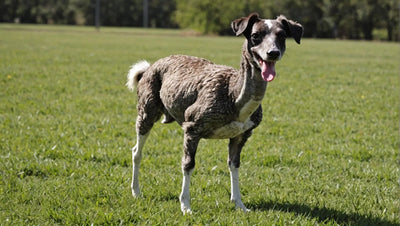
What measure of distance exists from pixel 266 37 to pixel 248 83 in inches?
21.4

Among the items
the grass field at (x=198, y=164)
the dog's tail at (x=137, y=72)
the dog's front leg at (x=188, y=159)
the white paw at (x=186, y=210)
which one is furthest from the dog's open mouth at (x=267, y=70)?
the dog's tail at (x=137, y=72)

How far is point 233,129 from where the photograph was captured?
473 cm

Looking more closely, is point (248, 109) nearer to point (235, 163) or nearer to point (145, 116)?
point (235, 163)

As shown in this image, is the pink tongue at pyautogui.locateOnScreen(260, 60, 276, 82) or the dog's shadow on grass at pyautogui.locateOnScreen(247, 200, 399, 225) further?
the dog's shadow on grass at pyautogui.locateOnScreen(247, 200, 399, 225)

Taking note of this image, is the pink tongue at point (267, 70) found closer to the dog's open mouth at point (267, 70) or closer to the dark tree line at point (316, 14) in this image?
the dog's open mouth at point (267, 70)

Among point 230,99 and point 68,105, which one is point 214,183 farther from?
point 68,105

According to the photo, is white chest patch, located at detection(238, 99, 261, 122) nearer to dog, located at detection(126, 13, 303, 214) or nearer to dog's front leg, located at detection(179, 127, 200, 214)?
dog, located at detection(126, 13, 303, 214)

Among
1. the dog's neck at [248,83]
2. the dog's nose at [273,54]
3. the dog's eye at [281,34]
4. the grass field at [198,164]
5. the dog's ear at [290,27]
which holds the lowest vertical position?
the grass field at [198,164]

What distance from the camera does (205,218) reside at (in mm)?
4836

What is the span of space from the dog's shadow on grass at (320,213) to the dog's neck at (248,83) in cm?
134

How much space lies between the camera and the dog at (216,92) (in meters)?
4.21

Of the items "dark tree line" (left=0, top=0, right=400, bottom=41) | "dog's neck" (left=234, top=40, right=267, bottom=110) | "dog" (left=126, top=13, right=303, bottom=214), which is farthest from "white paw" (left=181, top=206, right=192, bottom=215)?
"dark tree line" (left=0, top=0, right=400, bottom=41)

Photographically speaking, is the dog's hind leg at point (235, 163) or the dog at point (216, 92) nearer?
the dog at point (216, 92)

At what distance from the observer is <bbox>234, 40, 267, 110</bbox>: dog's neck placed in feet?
14.5
